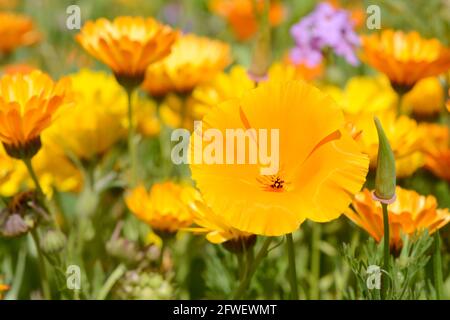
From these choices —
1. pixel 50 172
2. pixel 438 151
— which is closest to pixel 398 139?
pixel 438 151

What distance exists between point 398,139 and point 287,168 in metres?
0.27

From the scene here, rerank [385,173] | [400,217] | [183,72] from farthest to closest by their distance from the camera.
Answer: [183,72]
[400,217]
[385,173]

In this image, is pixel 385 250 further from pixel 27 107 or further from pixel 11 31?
pixel 11 31

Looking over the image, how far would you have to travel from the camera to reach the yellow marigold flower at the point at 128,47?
41.1 inches

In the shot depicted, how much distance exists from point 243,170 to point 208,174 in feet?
0.18

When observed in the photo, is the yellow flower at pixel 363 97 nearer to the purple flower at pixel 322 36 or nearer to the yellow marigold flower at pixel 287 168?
the purple flower at pixel 322 36

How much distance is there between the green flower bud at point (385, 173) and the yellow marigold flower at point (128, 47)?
1.32ft

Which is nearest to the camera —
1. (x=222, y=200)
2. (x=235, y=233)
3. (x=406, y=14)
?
(x=222, y=200)

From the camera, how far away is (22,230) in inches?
36.8

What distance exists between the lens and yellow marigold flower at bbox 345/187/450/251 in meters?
0.88

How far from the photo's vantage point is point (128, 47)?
3.43ft

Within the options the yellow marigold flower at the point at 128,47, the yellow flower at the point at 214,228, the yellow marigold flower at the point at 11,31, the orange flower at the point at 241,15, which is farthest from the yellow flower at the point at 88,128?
the orange flower at the point at 241,15
